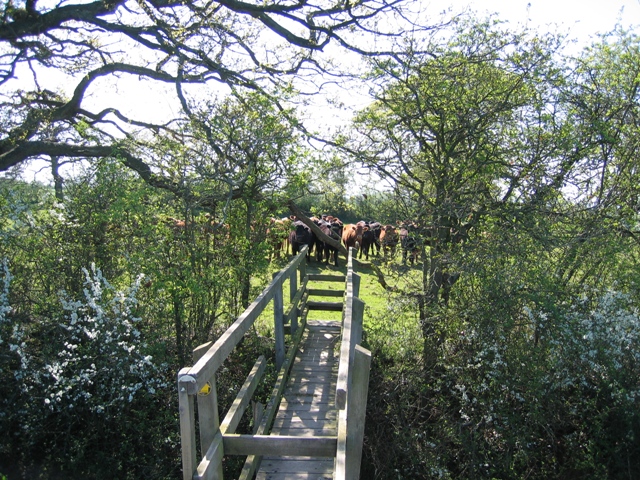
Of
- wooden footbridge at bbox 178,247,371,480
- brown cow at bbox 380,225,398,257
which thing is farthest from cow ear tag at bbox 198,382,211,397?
brown cow at bbox 380,225,398,257

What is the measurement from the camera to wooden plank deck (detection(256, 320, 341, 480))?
454 cm

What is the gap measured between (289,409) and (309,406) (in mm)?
216

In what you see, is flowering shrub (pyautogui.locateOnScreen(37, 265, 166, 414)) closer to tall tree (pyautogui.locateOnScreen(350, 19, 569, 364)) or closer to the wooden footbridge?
the wooden footbridge

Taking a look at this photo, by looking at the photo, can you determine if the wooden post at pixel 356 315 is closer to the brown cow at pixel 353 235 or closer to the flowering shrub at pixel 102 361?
the flowering shrub at pixel 102 361

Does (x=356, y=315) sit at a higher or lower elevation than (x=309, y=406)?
higher

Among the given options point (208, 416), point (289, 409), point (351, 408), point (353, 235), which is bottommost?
point (289, 409)

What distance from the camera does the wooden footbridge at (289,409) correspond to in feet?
10.5

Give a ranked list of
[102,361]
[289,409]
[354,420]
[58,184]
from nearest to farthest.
Result: [354,420] → [289,409] → [102,361] → [58,184]

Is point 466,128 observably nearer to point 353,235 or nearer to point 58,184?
point 58,184

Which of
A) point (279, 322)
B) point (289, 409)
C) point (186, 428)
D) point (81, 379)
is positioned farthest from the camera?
point (81, 379)

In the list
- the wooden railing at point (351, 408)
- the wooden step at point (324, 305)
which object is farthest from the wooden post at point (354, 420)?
the wooden step at point (324, 305)

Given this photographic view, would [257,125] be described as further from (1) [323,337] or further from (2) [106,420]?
(2) [106,420]

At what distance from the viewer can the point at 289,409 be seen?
5.68 meters

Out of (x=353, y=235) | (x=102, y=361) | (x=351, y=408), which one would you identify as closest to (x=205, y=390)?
(x=351, y=408)
